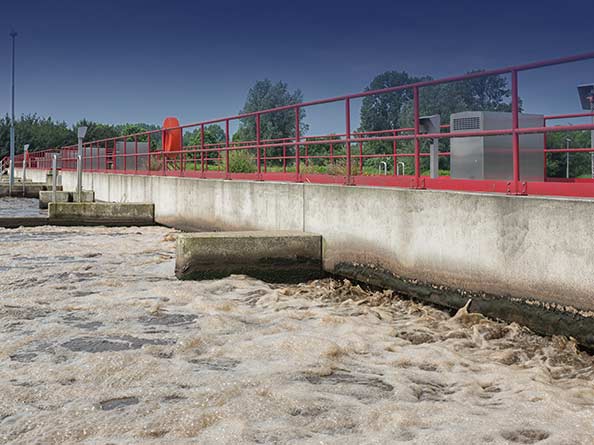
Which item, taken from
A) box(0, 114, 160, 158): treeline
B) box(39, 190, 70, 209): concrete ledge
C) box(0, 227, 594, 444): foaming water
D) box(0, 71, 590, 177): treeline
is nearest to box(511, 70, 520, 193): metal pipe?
box(0, 227, 594, 444): foaming water

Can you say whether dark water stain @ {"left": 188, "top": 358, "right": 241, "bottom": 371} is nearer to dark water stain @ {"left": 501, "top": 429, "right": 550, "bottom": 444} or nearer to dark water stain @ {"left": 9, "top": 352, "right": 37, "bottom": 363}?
dark water stain @ {"left": 9, "top": 352, "right": 37, "bottom": 363}

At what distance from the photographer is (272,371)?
5.77 meters

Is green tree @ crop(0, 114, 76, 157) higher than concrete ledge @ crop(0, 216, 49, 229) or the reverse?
higher

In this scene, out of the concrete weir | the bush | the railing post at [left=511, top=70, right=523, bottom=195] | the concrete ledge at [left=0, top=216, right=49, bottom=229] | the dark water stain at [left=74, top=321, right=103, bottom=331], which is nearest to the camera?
the concrete weir

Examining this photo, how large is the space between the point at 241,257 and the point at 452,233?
3.12 m

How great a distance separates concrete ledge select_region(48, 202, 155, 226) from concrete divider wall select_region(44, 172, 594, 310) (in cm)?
642

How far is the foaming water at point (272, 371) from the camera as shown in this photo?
4570 millimetres

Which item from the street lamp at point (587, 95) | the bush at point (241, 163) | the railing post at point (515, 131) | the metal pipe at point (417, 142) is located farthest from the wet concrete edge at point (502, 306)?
the bush at point (241, 163)

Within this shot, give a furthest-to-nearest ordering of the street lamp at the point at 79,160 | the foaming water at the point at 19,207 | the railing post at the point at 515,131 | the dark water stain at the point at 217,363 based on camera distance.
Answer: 1. the foaming water at the point at 19,207
2. the street lamp at the point at 79,160
3. the railing post at the point at 515,131
4. the dark water stain at the point at 217,363

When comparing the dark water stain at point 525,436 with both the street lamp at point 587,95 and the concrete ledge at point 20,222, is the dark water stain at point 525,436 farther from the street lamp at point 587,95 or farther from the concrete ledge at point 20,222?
the concrete ledge at point 20,222

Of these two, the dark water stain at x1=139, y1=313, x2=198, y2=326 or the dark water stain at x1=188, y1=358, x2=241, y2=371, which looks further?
the dark water stain at x1=139, y1=313, x2=198, y2=326

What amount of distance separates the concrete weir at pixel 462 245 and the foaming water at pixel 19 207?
1343 cm

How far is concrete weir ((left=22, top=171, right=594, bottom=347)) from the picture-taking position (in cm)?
634

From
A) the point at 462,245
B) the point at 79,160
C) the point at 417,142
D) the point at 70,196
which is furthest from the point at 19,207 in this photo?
the point at 462,245
